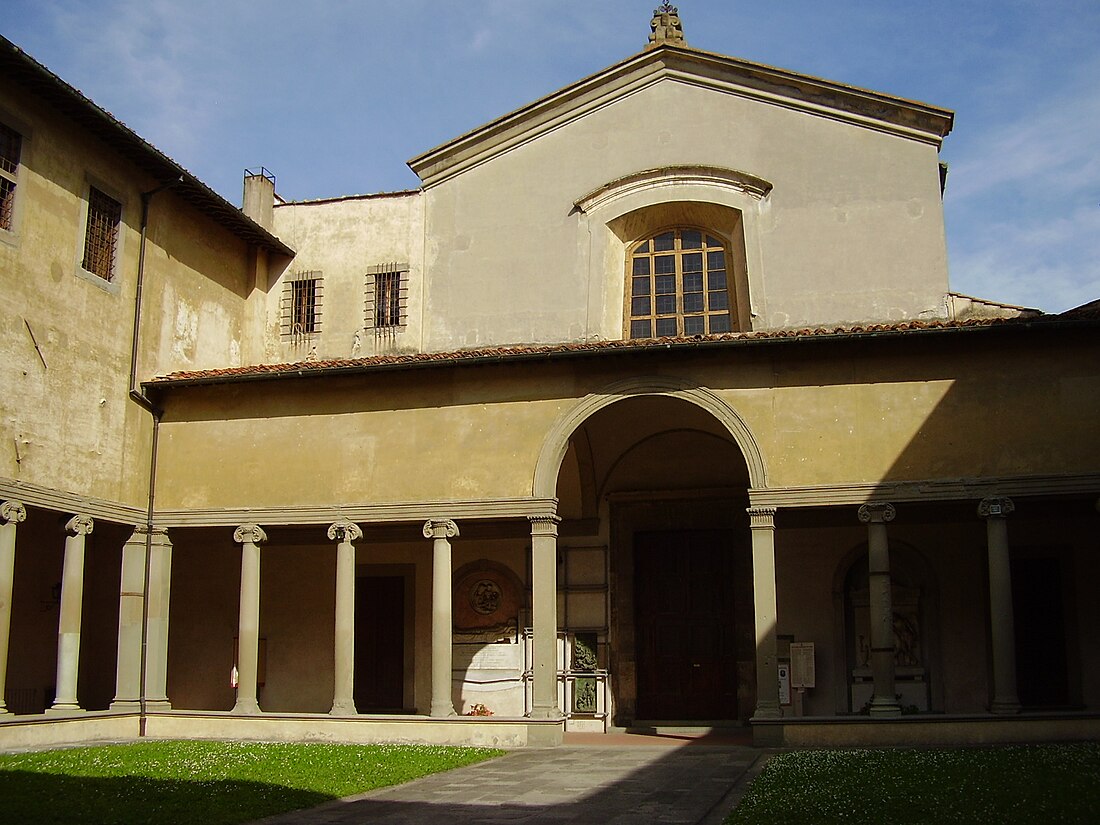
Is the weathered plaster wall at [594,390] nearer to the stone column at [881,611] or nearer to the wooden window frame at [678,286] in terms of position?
the stone column at [881,611]

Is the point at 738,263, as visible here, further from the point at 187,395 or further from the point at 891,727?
the point at 187,395

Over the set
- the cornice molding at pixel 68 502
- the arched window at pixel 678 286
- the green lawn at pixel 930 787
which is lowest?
the green lawn at pixel 930 787

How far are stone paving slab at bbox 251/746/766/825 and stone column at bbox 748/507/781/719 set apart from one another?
861 millimetres

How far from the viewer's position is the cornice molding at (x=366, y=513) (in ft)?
57.5

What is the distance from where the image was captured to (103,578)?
21312 mm

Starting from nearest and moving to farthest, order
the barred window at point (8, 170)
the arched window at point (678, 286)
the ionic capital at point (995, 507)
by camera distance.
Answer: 1. the ionic capital at point (995, 507)
2. the barred window at point (8, 170)
3. the arched window at point (678, 286)

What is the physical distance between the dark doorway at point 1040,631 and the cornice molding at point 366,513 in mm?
7575

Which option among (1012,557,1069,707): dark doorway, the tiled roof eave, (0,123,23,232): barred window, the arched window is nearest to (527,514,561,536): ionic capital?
the tiled roof eave

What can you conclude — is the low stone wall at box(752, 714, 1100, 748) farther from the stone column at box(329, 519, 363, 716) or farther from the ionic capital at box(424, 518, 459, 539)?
the stone column at box(329, 519, 363, 716)

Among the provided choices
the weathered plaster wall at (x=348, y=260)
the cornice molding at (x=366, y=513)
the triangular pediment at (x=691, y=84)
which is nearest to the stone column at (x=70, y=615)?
the cornice molding at (x=366, y=513)

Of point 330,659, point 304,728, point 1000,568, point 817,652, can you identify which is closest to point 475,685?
point 330,659

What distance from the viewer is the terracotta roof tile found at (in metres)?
16.3

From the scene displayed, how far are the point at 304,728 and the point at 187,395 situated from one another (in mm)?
5555

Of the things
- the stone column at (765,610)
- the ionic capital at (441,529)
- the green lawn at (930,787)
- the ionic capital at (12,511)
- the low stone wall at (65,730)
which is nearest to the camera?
the green lawn at (930,787)
